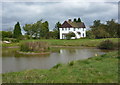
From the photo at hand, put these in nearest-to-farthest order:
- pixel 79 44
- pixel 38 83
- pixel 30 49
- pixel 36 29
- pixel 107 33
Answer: pixel 38 83 < pixel 30 49 < pixel 79 44 < pixel 107 33 < pixel 36 29

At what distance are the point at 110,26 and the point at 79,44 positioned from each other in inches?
644

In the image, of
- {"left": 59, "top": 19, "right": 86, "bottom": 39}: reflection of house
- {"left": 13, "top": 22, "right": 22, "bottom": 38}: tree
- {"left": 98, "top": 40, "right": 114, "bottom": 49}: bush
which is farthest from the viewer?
{"left": 59, "top": 19, "right": 86, "bottom": 39}: reflection of house

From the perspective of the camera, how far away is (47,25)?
48.0 meters

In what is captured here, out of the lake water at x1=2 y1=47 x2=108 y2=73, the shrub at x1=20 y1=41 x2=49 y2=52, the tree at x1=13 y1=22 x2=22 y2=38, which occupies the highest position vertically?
the tree at x1=13 y1=22 x2=22 y2=38

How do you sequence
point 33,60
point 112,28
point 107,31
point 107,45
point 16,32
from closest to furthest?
point 33,60
point 107,45
point 112,28
point 16,32
point 107,31

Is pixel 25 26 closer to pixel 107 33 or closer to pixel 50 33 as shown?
pixel 50 33

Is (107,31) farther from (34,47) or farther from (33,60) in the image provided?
(33,60)

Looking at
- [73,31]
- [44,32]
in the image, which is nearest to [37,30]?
[44,32]

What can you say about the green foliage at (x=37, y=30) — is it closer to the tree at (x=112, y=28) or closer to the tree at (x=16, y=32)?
the tree at (x=16, y=32)

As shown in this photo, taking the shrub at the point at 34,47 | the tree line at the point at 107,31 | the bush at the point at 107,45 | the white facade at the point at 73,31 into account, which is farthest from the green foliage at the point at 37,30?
the shrub at the point at 34,47

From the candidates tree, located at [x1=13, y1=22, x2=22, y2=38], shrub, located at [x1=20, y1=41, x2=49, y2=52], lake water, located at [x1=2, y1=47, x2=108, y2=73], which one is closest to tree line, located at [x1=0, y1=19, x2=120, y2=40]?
tree, located at [x1=13, y1=22, x2=22, y2=38]

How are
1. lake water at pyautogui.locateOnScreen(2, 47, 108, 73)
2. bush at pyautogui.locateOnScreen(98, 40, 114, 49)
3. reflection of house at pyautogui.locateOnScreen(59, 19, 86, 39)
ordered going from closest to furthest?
1. lake water at pyautogui.locateOnScreen(2, 47, 108, 73)
2. bush at pyautogui.locateOnScreen(98, 40, 114, 49)
3. reflection of house at pyautogui.locateOnScreen(59, 19, 86, 39)

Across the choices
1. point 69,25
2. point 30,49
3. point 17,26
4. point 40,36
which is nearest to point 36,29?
point 40,36

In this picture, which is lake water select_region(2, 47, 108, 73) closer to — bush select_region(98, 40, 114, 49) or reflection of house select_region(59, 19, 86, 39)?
bush select_region(98, 40, 114, 49)
